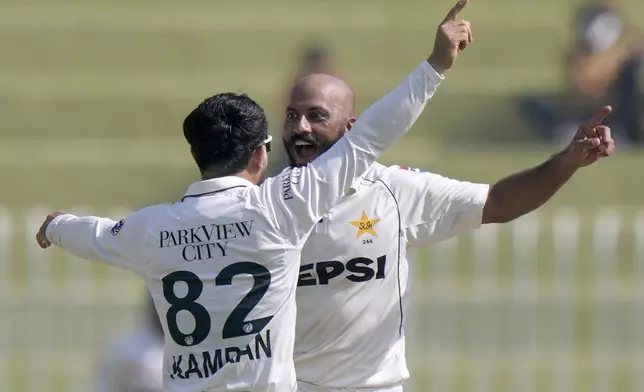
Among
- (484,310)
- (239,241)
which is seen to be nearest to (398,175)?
(239,241)

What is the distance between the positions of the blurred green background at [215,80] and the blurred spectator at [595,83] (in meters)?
0.21

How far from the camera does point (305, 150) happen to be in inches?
193

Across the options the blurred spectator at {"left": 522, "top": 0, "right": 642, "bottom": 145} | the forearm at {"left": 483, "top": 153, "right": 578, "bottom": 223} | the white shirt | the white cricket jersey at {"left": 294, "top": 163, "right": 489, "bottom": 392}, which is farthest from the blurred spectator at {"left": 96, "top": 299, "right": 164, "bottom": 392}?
the blurred spectator at {"left": 522, "top": 0, "right": 642, "bottom": 145}

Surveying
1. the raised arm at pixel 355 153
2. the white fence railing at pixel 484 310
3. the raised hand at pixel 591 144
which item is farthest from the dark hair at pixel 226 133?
the white fence railing at pixel 484 310

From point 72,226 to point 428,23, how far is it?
10072 mm

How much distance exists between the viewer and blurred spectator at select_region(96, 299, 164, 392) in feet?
16.3

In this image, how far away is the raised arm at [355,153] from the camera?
4.09 meters

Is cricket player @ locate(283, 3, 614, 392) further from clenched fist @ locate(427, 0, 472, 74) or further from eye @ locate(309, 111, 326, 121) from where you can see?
clenched fist @ locate(427, 0, 472, 74)

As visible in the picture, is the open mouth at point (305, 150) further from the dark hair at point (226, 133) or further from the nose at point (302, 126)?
the dark hair at point (226, 133)

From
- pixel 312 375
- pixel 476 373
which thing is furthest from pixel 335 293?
pixel 476 373

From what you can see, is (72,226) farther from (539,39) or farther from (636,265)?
(539,39)

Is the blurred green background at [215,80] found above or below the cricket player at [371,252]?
above

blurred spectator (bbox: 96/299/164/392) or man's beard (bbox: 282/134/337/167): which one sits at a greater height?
man's beard (bbox: 282/134/337/167)

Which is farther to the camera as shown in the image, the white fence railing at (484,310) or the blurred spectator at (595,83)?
the blurred spectator at (595,83)
